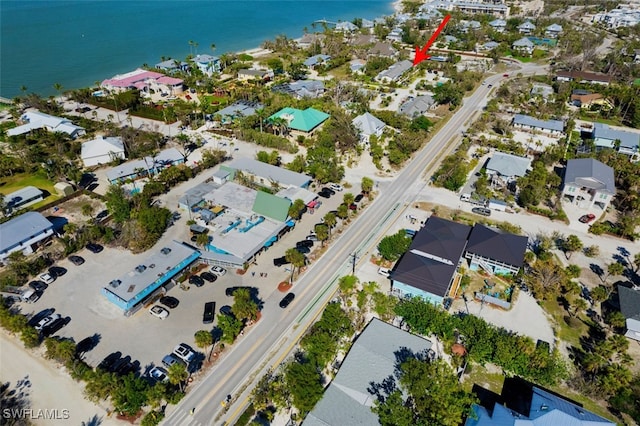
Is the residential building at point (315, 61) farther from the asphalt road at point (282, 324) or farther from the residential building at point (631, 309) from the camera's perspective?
the residential building at point (631, 309)

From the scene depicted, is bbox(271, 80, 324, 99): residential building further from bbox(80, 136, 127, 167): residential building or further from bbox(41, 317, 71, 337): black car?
bbox(41, 317, 71, 337): black car

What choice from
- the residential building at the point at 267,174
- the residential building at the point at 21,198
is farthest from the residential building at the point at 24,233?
the residential building at the point at 267,174

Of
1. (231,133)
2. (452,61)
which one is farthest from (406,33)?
(231,133)

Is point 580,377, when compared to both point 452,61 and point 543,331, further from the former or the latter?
point 452,61

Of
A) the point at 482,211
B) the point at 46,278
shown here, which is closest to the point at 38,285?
the point at 46,278

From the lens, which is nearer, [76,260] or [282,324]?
[282,324]

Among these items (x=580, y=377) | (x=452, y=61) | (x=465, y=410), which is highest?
(x=452, y=61)

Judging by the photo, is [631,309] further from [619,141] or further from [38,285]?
[38,285]
